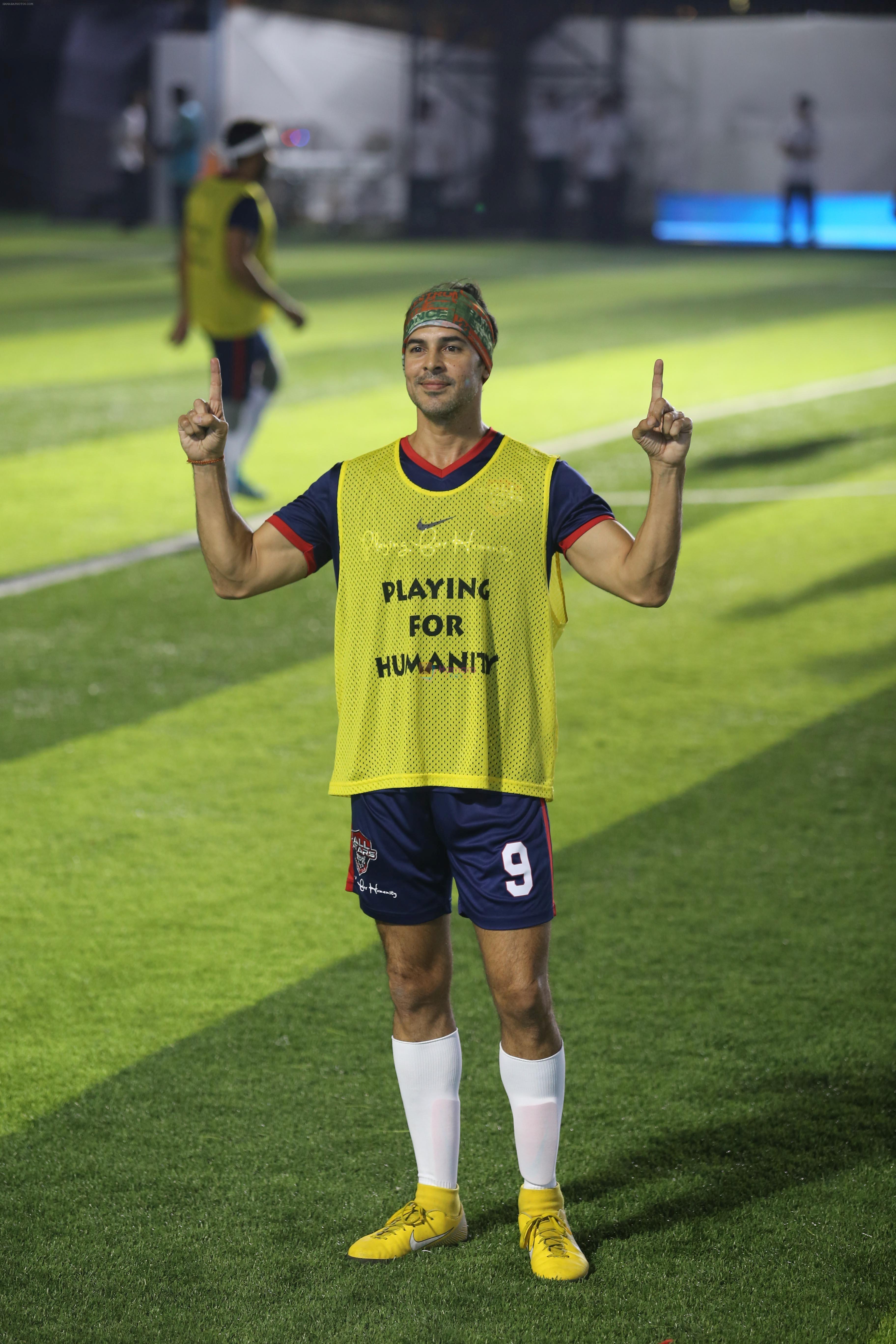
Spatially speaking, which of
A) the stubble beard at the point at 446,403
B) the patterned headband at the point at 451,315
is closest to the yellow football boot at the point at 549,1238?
the stubble beard at the point at 446,403

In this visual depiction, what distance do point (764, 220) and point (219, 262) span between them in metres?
28.5

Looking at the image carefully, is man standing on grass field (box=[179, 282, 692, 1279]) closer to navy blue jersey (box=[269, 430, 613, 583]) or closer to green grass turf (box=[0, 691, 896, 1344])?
navy blue jersey (box=[269, 430, 613, 583])

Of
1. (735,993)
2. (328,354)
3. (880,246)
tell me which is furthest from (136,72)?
(735,993)

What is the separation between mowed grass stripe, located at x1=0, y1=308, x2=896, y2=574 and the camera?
9.64 meters

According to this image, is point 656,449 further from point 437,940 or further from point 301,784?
point 301,784

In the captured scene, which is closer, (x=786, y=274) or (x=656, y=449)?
(x=656, y=449)

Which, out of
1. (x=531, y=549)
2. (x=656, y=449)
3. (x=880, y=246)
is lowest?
(x=880, y=246)

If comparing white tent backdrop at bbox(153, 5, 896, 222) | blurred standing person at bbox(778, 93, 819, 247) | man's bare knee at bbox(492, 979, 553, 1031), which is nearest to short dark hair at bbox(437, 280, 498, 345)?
man's bare knee at bbox(492, 979, 553, 1031)

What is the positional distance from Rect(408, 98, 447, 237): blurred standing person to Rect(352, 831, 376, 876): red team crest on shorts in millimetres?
30695

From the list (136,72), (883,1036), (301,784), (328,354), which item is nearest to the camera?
(883,1036)

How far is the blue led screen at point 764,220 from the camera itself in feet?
105

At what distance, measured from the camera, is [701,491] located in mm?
10617

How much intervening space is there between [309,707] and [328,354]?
395 inches

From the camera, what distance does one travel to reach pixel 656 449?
284cm
